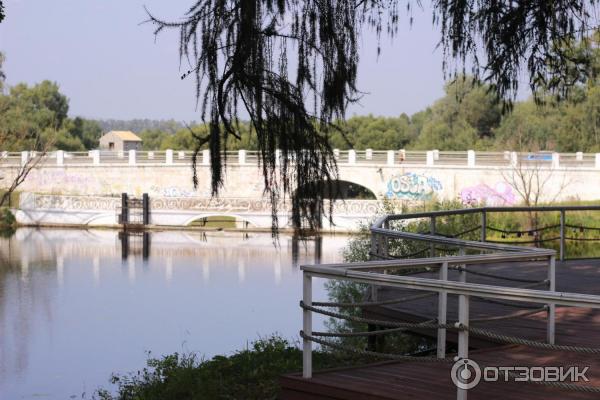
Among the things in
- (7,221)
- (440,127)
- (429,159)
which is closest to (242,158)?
(429,159)

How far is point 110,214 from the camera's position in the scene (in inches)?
1843

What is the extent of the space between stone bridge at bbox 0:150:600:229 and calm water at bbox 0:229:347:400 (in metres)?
6.23

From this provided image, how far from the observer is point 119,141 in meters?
87.0

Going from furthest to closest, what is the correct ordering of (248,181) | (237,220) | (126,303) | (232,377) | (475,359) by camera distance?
(248,181)
(237,220)
(126,303)
(232,377)
(475,359)

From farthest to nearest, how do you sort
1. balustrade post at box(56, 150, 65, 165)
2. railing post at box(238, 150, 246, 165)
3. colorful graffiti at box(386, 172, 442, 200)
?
balustrade post at box(56, 150, 65, 165) < railing post at box(238, 150, 246, 165) < colorful graffiti at box(386, 172, 442, 200)

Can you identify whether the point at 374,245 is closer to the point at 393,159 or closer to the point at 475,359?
the point at 475,359

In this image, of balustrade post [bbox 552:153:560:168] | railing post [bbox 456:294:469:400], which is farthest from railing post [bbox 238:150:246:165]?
railing post [bbox 456:294:469:400]

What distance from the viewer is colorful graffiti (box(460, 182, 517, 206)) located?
4359 cm

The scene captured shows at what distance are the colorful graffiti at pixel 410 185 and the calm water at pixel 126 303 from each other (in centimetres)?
843

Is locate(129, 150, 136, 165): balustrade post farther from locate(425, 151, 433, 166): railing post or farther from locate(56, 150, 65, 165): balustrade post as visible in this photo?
locate(425, 151, 433, 166): railing post

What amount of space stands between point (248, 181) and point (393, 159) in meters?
7.55

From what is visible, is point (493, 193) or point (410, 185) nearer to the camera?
point (493, 193)

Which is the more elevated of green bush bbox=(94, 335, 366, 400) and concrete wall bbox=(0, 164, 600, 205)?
concrete wall bbox=(0, 164, 600, 205)

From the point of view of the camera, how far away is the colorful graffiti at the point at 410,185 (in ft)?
149
